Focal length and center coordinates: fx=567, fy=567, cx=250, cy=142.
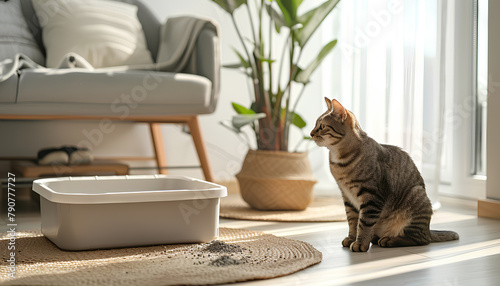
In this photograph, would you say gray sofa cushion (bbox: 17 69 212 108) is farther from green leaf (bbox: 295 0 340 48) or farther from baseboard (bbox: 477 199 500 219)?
baseboard (bbox: 477 199 500 219)

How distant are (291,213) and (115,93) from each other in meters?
0.77

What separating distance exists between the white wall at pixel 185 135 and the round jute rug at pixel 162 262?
46.2 inches

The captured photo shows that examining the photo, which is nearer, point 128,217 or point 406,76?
point 128,217

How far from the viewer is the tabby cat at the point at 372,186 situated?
139cm

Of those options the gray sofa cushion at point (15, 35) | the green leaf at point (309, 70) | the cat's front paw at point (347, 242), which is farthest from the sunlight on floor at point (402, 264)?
the gray sofa cushion at point (15, 35)

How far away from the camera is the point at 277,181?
210cm

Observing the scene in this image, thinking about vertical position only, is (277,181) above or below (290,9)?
below

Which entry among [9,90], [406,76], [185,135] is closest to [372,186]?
[406,76]

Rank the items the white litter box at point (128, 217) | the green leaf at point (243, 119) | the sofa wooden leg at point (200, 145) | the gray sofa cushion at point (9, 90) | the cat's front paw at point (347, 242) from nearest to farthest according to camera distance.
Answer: the white litter box at point (128, 217)
the cat's front paw at point (347, 242)
the gray sofa cushion at point (9, 90)
the green leaf at point (243, 119)
the sofa wooden leg at point (200, 145)

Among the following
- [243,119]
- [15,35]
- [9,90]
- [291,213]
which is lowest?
[291,213]

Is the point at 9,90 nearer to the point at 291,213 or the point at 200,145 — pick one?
the point at 200,145

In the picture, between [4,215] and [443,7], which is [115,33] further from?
[443,7]

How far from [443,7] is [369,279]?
136cm

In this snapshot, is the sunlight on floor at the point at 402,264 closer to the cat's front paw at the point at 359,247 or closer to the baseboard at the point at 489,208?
the cat's front paw at the point at 359,247
